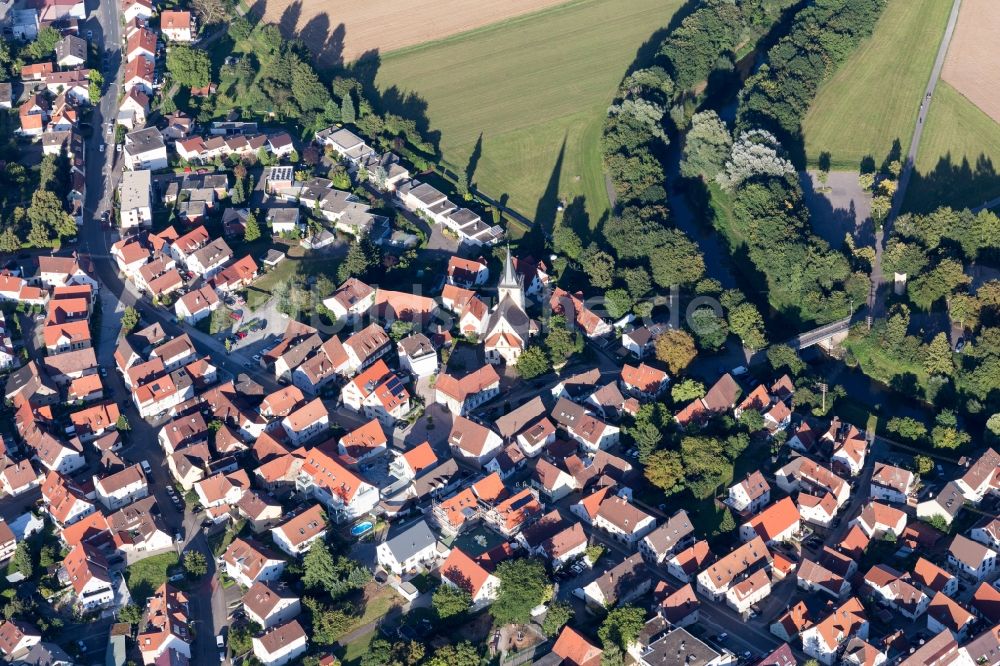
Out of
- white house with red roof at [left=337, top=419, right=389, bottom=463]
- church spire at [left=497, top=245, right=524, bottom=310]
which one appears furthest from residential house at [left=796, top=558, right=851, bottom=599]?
church spire at [left=497, top=245, right=524, bottom=310]

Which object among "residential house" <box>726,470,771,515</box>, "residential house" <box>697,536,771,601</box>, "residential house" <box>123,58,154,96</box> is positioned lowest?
"residential house" <box>697,536,771,601</box>

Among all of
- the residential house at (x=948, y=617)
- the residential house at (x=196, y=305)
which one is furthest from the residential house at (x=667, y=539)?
the residential house at (x=196, y=305)

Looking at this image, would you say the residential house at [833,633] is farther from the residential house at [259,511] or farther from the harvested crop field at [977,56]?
the harvested crop field at [977,56]

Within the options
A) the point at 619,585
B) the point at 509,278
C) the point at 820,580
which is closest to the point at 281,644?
the point at 619,585

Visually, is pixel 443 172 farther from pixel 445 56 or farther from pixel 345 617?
pixel 345 617

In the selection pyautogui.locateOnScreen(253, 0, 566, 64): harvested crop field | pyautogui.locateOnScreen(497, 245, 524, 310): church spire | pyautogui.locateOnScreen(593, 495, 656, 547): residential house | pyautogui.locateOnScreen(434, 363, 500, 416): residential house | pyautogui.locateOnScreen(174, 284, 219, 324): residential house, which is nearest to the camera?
pyautogui.locateOnScreen(593, 495, 656, 547): residential house

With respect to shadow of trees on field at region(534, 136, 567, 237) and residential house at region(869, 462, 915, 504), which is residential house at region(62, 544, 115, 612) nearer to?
shadow of trees on field at region(534, 136, 567, 237)
